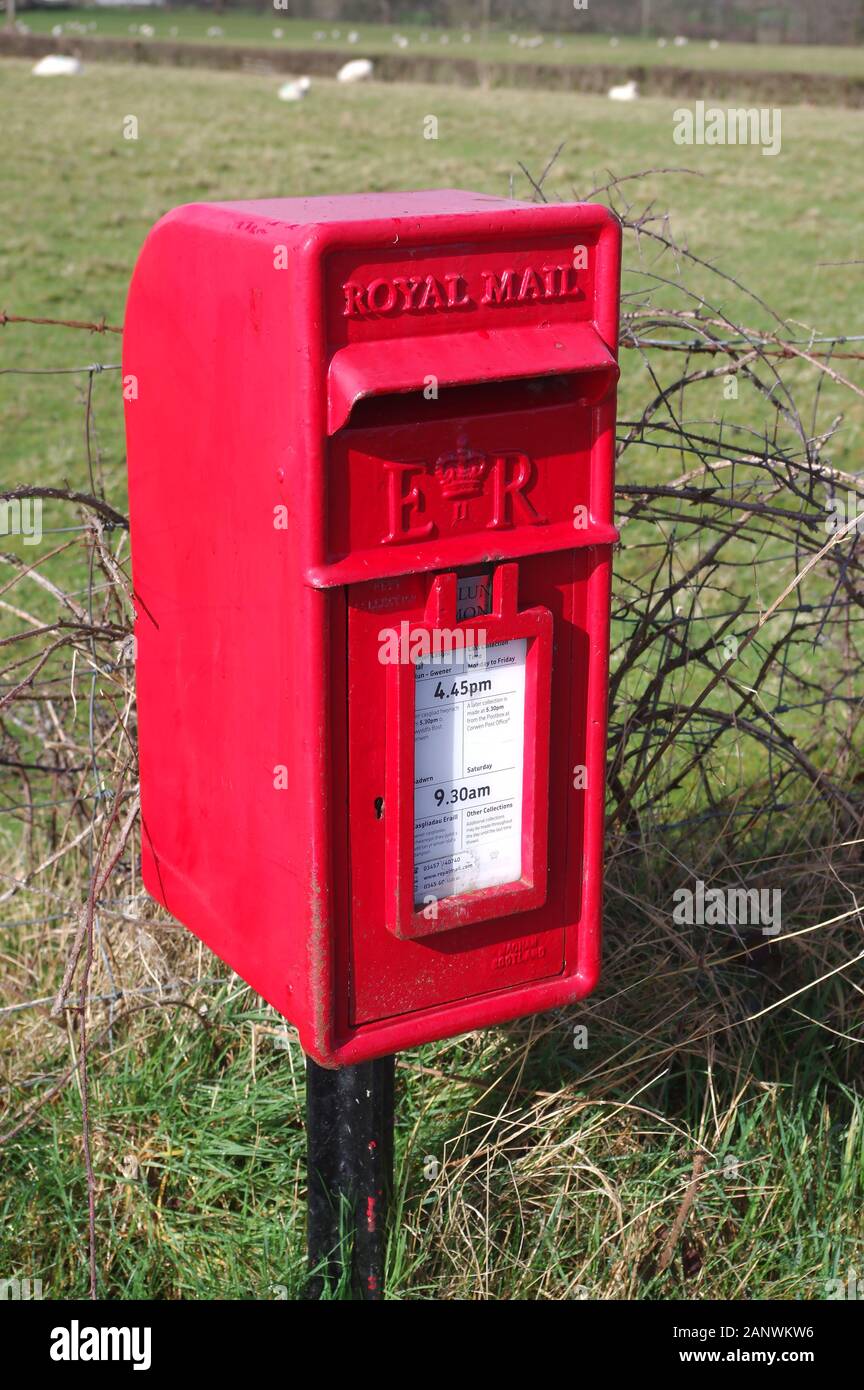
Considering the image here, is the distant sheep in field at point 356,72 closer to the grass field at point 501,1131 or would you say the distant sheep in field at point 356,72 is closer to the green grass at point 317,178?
the green grass at point 317,178

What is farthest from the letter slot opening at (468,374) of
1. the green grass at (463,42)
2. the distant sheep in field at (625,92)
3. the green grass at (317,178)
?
the green grass at (463,42)

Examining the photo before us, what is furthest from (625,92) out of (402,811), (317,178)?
(402,811)

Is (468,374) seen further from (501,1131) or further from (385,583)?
(501,1131)

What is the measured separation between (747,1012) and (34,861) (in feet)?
5.25

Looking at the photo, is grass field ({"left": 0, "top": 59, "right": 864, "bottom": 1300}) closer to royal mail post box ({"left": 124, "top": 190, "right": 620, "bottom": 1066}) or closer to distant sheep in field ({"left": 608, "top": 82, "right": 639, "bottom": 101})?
royal mail post box ({"left": 124, "top": 190, "right": 620, "bottom": 1066})

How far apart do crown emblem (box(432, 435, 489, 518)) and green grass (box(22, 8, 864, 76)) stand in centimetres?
3764

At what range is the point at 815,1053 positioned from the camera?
284cm

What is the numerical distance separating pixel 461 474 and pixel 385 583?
0.16 meters

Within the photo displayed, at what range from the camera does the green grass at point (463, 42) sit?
41250 millimetres

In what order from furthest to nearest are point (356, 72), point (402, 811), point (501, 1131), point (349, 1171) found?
point (356, 72), point (501, 1131), point (349, 1171), point (402, 811)

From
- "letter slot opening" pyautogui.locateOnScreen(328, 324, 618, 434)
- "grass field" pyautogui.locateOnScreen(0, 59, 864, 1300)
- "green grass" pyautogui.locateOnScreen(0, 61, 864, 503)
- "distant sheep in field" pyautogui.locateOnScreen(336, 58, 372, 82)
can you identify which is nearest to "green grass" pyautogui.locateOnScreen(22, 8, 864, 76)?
"distant sheep in field" pyautogui.locateOnScreen(336, 58, 372, 82)

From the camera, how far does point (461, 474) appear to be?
73.7 inches

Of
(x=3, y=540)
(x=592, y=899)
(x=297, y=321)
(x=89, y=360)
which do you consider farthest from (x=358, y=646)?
(x=89, y=360)
